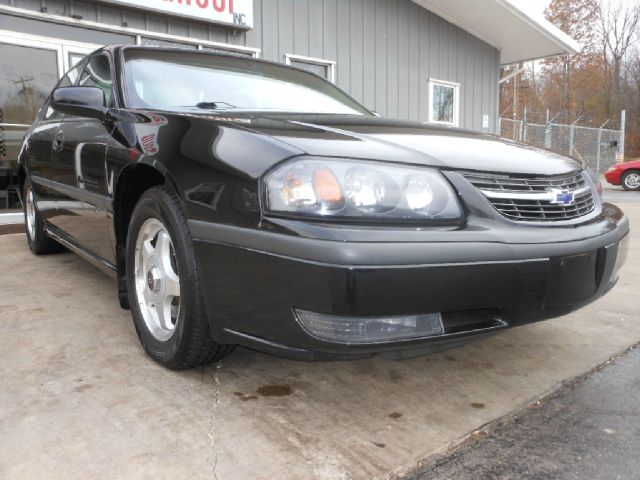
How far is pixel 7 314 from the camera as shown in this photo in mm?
3000

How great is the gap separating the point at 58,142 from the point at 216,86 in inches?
46.1

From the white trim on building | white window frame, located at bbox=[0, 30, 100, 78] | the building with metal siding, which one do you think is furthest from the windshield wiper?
the white trim on building

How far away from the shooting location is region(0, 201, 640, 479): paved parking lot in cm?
167

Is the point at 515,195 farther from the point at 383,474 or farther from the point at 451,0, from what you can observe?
the point at 451,0

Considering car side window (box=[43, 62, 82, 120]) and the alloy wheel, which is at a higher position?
car side window (box=[43, 62, 82, 120])

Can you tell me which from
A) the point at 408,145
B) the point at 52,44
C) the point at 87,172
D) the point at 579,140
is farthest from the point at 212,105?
the point at 579,140

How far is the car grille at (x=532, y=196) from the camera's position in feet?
6.15

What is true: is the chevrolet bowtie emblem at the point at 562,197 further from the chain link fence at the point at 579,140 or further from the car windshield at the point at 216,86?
the chain link fence at the point at 579,140

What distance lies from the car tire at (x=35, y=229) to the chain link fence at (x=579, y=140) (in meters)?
14.4

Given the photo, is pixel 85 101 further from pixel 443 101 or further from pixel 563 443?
pixel 443 101

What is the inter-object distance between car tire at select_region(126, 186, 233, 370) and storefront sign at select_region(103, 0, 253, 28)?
16.6 ft

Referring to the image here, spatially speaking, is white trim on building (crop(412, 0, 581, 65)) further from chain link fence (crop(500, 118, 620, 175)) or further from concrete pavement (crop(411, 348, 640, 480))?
concrete pavement (crop(411, 348, 640, 480))

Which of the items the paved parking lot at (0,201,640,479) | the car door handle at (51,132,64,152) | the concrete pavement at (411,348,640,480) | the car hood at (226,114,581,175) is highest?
the car door handle at (51,132,64,152)

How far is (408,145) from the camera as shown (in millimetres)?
1954
